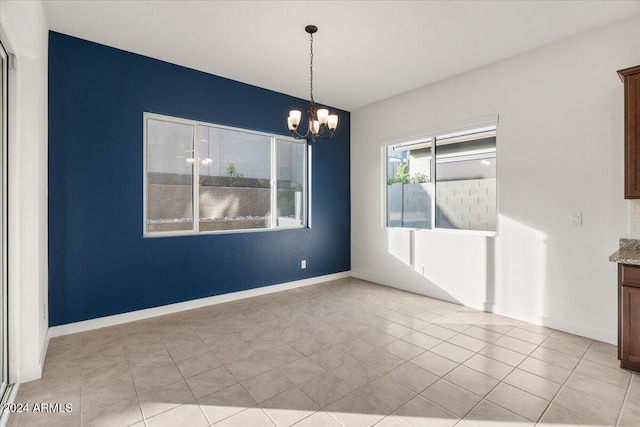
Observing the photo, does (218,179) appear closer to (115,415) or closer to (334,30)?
(334,30)

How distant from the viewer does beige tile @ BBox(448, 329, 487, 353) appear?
2.89 metres

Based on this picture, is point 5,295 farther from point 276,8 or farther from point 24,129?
point 276,8

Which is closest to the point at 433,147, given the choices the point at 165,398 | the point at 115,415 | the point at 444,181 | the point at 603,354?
the point at 444,181

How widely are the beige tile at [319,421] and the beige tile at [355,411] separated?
3cm

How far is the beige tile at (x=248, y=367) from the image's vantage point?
2432mm

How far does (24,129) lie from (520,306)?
4.81 m

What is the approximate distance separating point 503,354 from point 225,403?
228cm

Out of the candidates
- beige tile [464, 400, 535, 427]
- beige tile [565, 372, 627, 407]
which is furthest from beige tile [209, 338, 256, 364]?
beige tile [565, 372, 627, 407]

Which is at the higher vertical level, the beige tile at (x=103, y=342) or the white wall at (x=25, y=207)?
the white wall at (x=25, y=207)

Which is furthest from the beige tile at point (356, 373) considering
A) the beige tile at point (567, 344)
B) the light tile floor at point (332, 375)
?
the beige tile at point (567, 344)

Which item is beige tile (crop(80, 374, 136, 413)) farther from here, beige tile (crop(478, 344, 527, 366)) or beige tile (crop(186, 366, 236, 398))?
beige tile (crop(478, 344, 527, 366))

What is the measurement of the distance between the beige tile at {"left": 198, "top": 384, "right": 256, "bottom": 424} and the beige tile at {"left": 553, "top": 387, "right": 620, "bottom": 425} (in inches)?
79.8

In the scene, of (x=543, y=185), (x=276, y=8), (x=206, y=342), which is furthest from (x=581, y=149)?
(x=206, y=342)

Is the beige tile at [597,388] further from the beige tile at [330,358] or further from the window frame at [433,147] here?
the window frame at [433,147]
